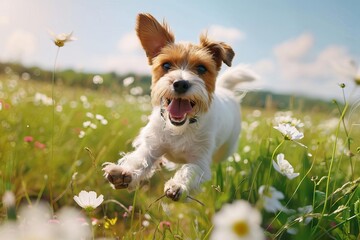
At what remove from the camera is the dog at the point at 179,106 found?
314 cm

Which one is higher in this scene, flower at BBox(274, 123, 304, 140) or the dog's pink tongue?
flower at BBox(274, 123, 304, 140)

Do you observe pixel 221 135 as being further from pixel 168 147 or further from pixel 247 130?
pixel 247 130

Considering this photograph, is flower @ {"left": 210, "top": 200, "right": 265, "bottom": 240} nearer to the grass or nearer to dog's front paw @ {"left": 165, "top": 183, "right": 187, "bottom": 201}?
the grass

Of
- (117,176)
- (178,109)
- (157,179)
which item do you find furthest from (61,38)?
(157,179)

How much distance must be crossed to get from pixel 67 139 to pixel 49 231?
188 inches

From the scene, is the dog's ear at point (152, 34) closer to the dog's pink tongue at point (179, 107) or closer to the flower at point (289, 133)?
the dog's pink tongue at point (179, 107)

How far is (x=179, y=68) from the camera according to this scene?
11.4 feet

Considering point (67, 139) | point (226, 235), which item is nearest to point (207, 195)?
point (67, 139)

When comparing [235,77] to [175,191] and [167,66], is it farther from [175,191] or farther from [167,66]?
[175,191]

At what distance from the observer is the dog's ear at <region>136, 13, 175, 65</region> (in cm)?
354

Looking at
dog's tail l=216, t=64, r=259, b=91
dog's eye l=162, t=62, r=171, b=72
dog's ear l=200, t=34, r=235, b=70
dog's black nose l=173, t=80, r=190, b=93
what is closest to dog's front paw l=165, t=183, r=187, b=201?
dog's black nose l=173, t=80, r=190, b=93

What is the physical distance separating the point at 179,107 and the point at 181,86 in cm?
21

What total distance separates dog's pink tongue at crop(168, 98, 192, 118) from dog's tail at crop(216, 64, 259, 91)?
7.15ft

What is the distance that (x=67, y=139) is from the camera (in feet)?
17.3
